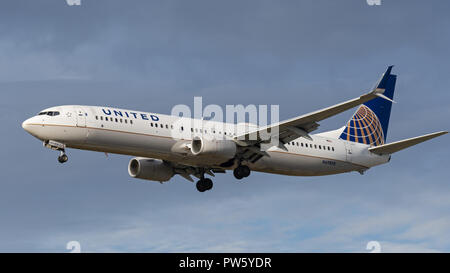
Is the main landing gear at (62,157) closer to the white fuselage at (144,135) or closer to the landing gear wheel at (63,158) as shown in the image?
the landing gear wheel at (63,158)

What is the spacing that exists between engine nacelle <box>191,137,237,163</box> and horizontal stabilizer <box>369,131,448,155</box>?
12.3 metres

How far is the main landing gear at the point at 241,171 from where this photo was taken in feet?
174

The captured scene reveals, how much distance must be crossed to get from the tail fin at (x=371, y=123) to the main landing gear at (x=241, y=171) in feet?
34.7

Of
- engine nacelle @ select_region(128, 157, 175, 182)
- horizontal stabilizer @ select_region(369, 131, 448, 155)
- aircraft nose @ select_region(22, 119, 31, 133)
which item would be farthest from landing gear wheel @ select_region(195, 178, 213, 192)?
aircraft nose @ select_region(22, 119, 31, 133)

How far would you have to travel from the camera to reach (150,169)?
5609 centimetres

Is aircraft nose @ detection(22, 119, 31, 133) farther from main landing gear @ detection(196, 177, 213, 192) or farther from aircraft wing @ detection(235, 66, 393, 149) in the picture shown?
main landing gear @ detection(196, 177, 213, 192)

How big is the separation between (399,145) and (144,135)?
747 inches

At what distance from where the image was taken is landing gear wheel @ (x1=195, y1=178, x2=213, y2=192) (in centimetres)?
Answer: 5659

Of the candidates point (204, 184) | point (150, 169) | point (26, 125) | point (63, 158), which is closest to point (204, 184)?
point (204, 184)

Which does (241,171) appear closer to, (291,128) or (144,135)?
(291,128)

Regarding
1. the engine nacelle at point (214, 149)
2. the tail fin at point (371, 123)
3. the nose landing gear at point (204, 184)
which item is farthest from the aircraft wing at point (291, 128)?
the tail fin at point (371, 123)
